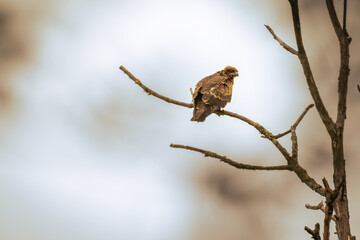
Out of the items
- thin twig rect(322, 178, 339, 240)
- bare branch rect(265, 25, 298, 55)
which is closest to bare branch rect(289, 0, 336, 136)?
bare branch rect(265, 25, 298, 55)

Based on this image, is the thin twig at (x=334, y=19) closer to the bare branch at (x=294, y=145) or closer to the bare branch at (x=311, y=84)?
the bare branch at (x=311, y=84)

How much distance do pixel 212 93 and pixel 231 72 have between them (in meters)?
3.27

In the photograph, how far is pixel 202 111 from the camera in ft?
41.8

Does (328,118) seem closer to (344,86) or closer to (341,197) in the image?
(344,86)

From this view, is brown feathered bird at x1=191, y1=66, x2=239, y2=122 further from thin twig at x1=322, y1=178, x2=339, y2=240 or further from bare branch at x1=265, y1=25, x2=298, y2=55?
thin twig at x1=322, y1=178, x2=339, y2=240

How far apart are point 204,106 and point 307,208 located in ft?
23.0

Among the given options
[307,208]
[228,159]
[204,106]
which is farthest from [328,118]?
[204,106]

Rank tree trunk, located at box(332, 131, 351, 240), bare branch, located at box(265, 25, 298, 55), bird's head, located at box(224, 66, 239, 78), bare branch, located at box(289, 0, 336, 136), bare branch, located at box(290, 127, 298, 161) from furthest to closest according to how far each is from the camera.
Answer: bird's head, located at box(224, 66, 239, 78) < bare branch, located at box(290, 127, 298, 161) < bare branch, located at box(265, 25, 298, 55) < tree trunk, located at box(332, 131, 351, 240) < bare branch, located at box(289, 0, 336, 136)

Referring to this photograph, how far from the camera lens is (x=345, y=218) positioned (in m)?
4.75

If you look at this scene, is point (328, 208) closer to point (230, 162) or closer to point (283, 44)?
point (230, 162)

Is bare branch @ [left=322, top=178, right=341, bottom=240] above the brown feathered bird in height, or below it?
below

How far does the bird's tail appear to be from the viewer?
12586 millimetres

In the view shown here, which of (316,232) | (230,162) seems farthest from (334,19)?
(316,232)

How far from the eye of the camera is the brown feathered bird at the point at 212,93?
12.8 meters
